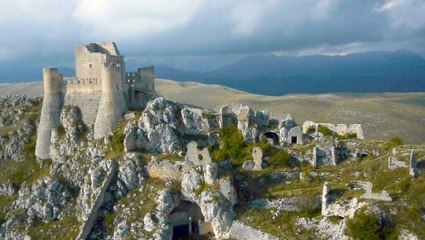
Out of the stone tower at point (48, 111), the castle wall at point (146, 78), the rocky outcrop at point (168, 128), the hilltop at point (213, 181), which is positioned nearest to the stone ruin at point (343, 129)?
the hilltop at point (213, 181)

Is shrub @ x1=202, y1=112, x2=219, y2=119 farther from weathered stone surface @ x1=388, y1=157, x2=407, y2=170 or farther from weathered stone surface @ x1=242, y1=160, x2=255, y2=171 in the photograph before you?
weathered stone surface @ x1=388, y1=157, x2=407, y2=170

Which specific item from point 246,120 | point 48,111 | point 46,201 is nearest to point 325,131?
point 246,120

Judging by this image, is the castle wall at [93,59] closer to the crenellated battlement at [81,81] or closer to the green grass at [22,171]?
the crenellated battlement at [81,81]

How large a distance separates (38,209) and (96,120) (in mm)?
13485

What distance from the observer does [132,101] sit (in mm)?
73500

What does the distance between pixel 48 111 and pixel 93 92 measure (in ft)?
23.7

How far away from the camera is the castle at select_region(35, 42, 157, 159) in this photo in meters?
70.4

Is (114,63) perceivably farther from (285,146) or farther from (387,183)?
(387,183)

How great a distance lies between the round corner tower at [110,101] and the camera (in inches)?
2746

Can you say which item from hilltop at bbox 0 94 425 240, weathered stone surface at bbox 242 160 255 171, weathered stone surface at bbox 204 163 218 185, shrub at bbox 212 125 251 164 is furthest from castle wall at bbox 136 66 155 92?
weathered stone surface at bbox 242 160 255 171

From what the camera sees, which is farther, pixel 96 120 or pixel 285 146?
pixel 96 120

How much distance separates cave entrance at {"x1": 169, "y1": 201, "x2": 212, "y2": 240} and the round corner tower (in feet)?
50.6

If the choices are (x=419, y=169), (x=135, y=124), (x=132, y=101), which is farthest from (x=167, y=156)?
(x=419, y=169)

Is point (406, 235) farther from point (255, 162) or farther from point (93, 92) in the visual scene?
point (93, 92)
